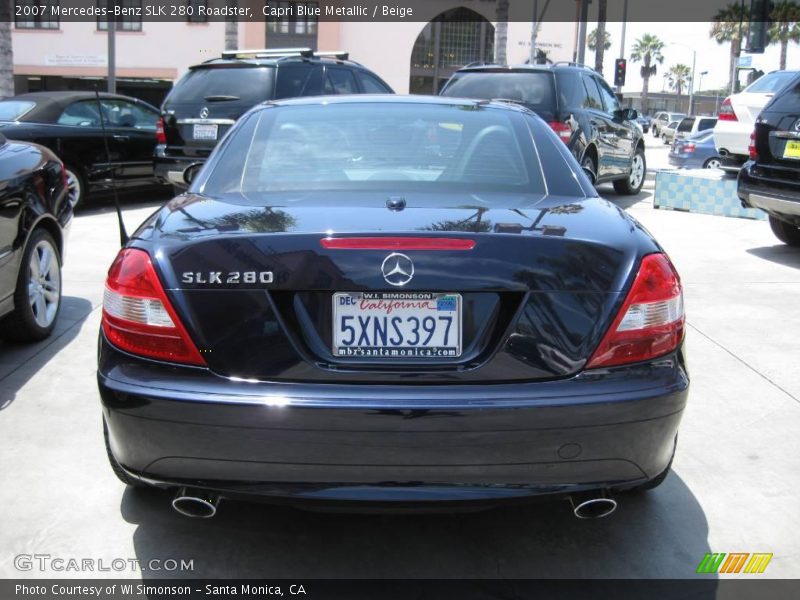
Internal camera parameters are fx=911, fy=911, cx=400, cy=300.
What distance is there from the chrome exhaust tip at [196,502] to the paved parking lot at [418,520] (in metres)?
0.30

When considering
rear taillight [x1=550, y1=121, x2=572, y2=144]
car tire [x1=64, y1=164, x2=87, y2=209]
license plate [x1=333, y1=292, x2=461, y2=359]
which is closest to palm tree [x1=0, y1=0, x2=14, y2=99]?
car tire [x1=64, y1=164, x2=87, y2=209]

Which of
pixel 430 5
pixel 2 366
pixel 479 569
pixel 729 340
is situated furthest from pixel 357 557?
pixel 430 5

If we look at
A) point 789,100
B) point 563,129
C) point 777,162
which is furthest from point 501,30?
point 777,162

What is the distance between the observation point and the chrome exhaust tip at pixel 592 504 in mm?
2691

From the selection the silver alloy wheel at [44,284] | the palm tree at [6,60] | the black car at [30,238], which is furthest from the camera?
the palm tree at [6,60]

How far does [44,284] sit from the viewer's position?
5516mm

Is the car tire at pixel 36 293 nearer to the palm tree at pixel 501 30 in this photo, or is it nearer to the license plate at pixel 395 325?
the license plate at pixel 395 325

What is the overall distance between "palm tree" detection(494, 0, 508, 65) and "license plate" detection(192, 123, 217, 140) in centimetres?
2215

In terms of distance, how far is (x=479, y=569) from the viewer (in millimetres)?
2965

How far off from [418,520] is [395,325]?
1038 mm

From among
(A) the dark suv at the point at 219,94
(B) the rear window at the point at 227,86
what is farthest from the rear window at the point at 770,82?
(B) the rear window at the point at 227,86

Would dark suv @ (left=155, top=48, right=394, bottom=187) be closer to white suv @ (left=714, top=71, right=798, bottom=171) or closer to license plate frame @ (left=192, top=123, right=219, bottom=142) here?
license plate frame @ (left=192, top=123, right=219, bottom=142)

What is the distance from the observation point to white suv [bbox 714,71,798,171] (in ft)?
41.4

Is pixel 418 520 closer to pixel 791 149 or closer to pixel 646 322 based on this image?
pixel 646 322
